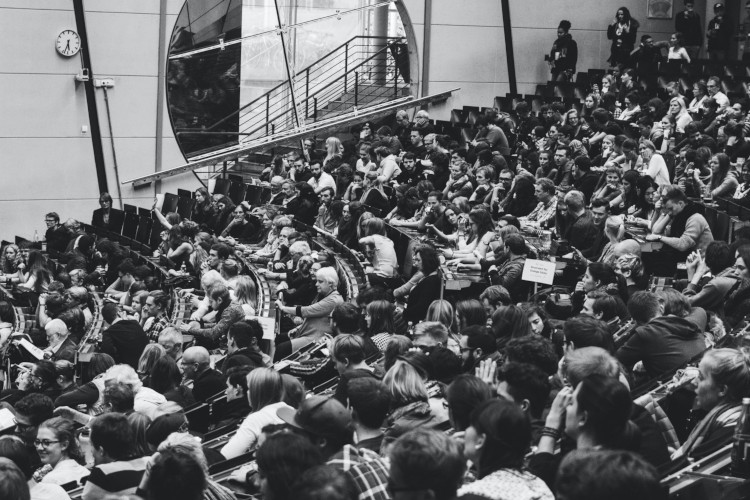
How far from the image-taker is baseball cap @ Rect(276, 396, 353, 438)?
425 centimetres

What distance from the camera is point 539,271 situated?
871cm

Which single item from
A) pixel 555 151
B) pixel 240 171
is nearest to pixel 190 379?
pixel 555 151

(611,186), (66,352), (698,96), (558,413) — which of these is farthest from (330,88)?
(558,413)

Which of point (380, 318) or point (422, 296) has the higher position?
point (380, 318)

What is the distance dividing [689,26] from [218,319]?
41.4 ft

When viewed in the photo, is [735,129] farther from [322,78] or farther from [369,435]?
[322,78]

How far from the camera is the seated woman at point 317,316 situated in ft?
29.9

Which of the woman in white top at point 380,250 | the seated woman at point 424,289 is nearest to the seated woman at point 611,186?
the woman in white top at point 380,250

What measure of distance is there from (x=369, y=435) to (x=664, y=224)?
248 inches

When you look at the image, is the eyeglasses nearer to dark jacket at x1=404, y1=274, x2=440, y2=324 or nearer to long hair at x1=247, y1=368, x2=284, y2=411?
long hair at x1=247, y1=368, x2=284, y2=411

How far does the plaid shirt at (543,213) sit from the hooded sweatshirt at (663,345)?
18.0ft

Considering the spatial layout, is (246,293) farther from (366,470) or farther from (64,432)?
(366,470)

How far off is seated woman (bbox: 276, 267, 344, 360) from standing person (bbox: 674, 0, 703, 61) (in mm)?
11847

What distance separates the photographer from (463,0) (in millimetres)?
20750
